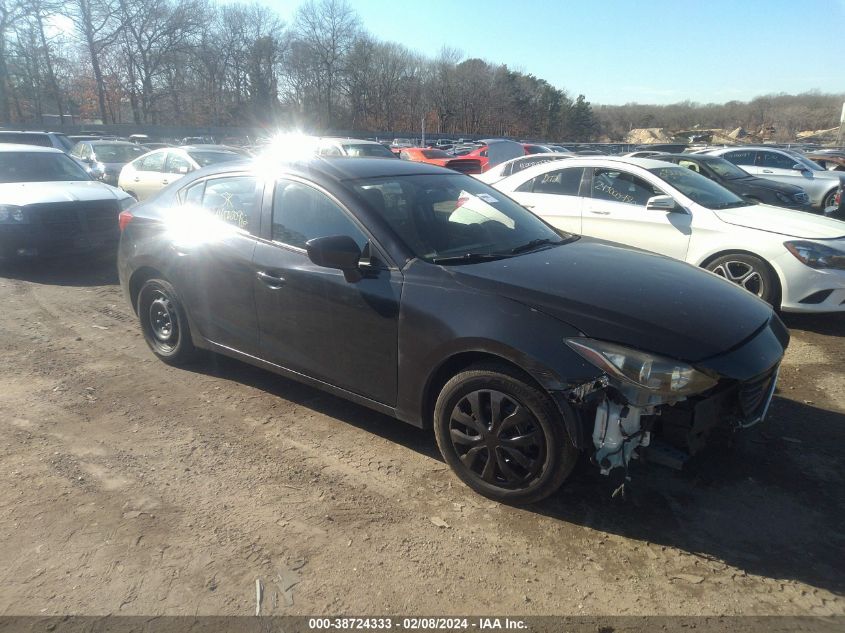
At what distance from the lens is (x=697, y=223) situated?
19.7 feet

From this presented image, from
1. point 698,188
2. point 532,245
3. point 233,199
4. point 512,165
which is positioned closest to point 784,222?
point 698,188

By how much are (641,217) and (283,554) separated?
5313mm

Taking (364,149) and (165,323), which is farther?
(364,149)

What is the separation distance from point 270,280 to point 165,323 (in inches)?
60.5

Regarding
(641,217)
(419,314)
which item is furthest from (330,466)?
(641,217)

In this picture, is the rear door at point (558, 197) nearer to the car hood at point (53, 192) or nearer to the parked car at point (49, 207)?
the parked car at point (49, 207)

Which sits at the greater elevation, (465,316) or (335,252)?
(335,252)

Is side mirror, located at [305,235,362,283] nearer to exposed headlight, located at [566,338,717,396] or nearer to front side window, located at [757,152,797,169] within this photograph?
exposed headlight, located at [566,338,717,396]

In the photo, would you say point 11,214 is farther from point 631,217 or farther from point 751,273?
point 751,273

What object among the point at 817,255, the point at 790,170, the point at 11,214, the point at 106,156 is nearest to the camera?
the point at 817,255

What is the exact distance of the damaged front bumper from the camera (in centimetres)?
258

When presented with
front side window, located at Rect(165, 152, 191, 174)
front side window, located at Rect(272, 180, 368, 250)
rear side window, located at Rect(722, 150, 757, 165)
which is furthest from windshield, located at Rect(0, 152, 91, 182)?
rear side window, located at Rect(722, 150, 757, 165)

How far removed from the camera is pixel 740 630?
219 cm

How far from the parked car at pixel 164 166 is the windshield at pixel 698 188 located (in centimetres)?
804
